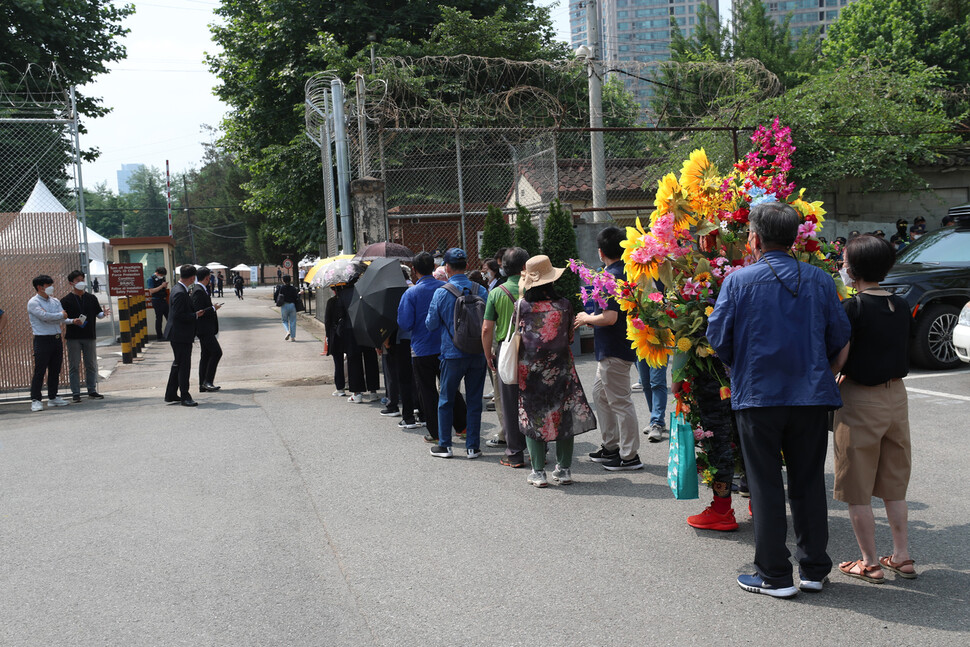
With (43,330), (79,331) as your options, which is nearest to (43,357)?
(43,330)

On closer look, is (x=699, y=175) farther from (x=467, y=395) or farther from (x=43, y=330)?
(x=43, y=330)

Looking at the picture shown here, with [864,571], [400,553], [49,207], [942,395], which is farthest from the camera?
[49,207]

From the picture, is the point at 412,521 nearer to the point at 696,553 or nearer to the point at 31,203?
the point at 696,553

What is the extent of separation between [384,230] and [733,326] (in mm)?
9682

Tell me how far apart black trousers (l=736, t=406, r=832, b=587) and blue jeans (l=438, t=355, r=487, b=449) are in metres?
3.49

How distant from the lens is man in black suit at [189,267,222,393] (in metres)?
11.3

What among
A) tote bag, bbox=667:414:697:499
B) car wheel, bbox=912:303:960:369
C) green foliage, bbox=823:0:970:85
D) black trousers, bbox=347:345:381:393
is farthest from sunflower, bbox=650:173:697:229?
green foliage, bbox=823:0:970:85

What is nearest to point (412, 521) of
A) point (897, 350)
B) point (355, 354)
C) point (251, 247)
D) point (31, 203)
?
point (897, 350)

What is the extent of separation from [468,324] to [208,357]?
19.4 feet

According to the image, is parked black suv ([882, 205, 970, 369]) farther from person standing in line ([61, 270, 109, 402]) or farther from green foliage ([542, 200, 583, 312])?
person standing in line ([61, 270, 109, 402])

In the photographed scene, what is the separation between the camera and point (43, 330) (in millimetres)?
10828

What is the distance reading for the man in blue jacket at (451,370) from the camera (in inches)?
287

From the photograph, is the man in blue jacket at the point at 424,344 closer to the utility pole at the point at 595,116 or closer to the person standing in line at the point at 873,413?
the person standing in line at the point at 873,413

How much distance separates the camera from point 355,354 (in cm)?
1040
